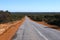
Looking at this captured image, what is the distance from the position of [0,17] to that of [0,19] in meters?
2.08

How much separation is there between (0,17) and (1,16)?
6.08ft

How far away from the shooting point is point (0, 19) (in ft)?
220

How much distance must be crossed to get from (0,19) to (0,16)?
3.03 meters

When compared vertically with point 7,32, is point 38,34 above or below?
above

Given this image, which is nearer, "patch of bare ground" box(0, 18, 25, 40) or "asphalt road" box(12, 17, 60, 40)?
"asphalt road" box(12, 17, 60, 40)

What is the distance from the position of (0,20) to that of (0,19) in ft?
3.89

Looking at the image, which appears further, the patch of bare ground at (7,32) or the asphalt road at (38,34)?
the patch of bare ground at (7,32)

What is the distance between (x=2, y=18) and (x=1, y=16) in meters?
1.59

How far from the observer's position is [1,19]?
67.6 metres

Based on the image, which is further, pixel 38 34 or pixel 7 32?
pixel 7 32

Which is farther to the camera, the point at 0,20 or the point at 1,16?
the point at 1,16

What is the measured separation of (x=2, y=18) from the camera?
69438mm

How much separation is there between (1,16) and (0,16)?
0.96 meters

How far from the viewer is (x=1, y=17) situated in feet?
229
